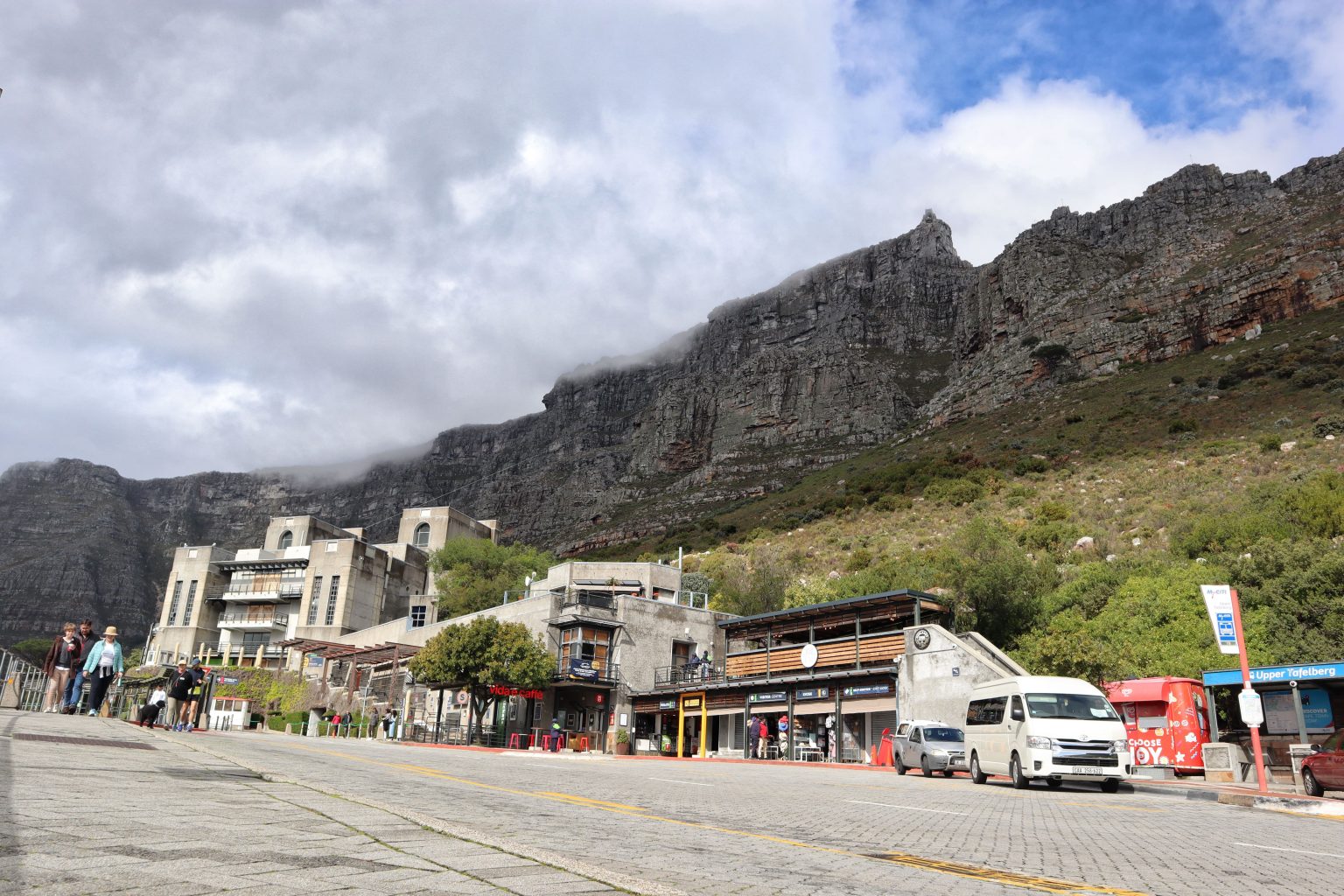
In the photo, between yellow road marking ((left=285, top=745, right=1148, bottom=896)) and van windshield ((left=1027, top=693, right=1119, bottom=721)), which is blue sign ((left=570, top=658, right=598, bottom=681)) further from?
yellow road marking ((left=285, top=745, right=1148, bottom=896))

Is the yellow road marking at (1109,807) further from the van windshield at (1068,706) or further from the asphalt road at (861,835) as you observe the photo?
the van windshield at (1068,706)

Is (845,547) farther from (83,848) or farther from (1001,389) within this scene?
(83,848)

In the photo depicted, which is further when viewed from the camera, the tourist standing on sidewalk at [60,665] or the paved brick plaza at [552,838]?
the tourist standing on sidewalk at [60,665]

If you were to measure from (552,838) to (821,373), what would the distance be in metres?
131

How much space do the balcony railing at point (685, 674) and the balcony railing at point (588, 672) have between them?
2.21 metres

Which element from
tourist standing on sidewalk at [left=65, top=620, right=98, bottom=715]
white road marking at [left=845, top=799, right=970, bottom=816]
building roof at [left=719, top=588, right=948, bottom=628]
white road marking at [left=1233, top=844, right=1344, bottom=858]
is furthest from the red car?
tourist standing on sidewalk at [left=65, top=620, right=98, bottom=715]

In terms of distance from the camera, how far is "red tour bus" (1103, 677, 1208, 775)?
23.5 m

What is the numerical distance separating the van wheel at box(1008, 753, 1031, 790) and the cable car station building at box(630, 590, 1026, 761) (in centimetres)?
957

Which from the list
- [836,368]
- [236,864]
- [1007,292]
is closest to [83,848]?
[236,864]

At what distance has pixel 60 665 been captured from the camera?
17.8m

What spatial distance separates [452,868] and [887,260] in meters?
168

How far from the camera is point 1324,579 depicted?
28.1m

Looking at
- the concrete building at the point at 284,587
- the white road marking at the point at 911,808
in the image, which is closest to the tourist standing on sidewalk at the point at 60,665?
the white road marking at the point at 911,808

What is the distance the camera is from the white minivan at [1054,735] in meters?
16.7
